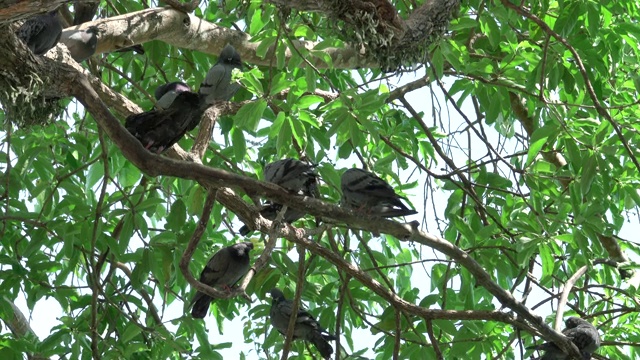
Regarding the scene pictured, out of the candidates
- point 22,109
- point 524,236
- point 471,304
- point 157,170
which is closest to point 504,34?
point 524,236

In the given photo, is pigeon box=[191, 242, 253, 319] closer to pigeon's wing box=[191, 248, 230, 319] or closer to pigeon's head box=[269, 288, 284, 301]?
pigeon's wing box=[191, 248, 230, 319]

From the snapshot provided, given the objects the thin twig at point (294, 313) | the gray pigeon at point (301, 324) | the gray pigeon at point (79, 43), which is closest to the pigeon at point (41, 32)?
the gray pigeon at point (79, 43)

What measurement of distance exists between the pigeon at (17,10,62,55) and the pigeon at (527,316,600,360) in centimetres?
257

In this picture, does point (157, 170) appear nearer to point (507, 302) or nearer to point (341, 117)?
point (341, 117)

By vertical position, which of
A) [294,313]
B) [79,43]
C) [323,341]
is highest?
[79,43]

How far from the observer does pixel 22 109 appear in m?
3.15

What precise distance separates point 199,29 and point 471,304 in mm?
1980

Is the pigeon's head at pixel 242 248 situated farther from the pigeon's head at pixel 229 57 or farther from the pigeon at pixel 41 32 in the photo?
the pigeon at pixel 41 32

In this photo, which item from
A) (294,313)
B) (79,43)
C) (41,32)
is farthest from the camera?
(294,313)

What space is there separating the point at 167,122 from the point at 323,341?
5.77ft

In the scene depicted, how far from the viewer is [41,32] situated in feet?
10.9

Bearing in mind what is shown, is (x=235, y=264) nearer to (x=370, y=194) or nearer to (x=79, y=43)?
(x=370, y=194)

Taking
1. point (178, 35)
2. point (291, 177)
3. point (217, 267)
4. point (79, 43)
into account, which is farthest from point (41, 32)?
point (217, 267)

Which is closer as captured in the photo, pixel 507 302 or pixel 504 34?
pixel 507 302
